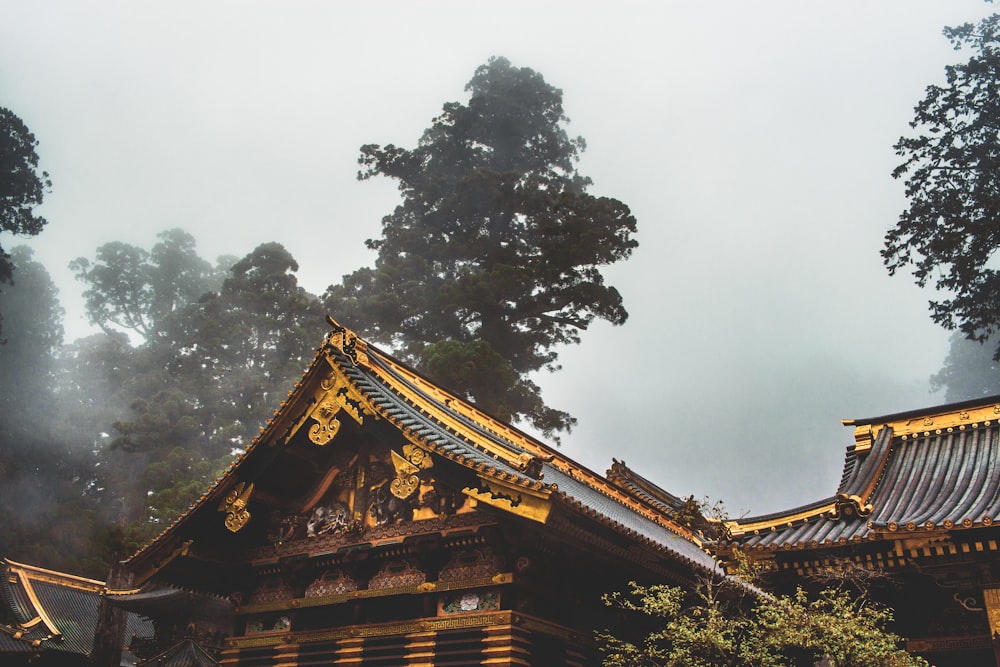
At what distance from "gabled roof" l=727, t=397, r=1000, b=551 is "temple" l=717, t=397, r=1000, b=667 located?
0.9 inches

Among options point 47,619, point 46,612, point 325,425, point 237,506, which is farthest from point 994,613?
point 46,612

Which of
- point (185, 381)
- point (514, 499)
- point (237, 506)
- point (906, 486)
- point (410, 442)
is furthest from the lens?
point (185, 381)

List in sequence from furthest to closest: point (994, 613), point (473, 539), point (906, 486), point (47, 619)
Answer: point (47, 619), point (906, 486), point (473, 539), point (994, 613)

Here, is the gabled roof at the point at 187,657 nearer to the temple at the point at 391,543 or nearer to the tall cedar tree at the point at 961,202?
the temple at the point at 391,543

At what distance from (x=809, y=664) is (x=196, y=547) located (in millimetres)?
9774

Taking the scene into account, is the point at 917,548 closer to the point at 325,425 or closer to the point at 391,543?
the point at 391,543

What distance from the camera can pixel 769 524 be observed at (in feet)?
42.0

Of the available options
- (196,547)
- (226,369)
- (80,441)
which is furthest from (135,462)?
(196,547)

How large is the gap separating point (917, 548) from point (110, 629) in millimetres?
19359

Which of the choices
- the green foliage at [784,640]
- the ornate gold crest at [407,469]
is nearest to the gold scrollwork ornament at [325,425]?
the ornate gold crest at [407,469]

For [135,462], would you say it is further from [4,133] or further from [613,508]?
[613,508]

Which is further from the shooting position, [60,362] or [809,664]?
[60,362]

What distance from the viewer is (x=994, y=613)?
Answer: 10.9 m

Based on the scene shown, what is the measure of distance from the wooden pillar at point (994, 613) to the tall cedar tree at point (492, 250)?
83.0ft
